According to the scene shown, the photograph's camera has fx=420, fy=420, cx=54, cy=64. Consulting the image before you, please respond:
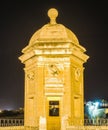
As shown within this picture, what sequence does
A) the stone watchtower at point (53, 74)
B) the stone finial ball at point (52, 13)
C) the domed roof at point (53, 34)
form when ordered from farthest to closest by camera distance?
the stone finial ball at point (52, 13), the domed roof at point (53, 34), the stone watchtower at point (53, 74)

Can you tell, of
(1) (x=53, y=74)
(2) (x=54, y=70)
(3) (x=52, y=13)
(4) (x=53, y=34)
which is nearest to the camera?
(2) (x=54, y=70)

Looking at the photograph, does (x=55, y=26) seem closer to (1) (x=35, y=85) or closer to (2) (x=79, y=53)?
(2) (x=79, y=53)

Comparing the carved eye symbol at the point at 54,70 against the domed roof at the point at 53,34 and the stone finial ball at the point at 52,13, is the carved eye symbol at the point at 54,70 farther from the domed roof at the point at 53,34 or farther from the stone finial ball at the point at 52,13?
the stone finial ball at the point at 52,13

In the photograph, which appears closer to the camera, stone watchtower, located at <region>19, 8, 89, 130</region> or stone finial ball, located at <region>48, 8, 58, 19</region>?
stone watchtower, located at <region>19, 8, 89, 130</region>

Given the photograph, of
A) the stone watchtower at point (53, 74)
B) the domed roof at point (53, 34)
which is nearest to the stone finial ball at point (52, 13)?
the domed roof at point (53, 34)

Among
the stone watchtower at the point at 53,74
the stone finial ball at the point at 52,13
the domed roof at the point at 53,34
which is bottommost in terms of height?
the stone watchtower at the point at 53,74

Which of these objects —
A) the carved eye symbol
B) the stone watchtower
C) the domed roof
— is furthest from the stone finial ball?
the carved eye symbol

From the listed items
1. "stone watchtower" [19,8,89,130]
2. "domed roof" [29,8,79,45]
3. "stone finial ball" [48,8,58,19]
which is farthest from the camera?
"stone finial ball" [48,8,58,19]

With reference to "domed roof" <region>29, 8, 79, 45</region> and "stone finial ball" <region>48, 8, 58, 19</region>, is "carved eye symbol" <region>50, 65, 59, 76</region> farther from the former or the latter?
"stone finial ball" <region>48, 8, 58, 19</region>

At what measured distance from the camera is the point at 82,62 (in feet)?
52.6

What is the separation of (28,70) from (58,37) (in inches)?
72.6

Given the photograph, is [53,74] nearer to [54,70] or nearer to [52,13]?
[54,70]

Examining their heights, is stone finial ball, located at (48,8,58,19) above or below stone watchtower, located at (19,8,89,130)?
above

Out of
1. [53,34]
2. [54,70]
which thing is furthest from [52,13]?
[54,70]
